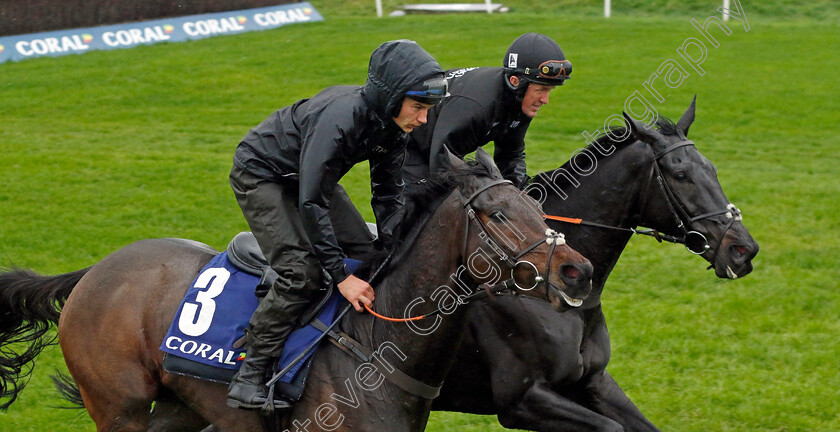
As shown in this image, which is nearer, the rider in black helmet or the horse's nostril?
the horse's nostril

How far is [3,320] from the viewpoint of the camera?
5.24m

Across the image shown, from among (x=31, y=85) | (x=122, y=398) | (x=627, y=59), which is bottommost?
(x=627, y=59)

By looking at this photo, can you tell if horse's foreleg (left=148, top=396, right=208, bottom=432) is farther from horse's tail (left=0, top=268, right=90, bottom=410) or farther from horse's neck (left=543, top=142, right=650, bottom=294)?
horse's neck (left=543, top=142, right=650, bottom=294)

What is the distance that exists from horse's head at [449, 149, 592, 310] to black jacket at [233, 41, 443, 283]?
0.45 metres

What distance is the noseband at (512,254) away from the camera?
3.46 metres

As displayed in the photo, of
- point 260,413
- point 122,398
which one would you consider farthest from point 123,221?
point 260,413

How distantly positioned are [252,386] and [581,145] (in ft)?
31.9

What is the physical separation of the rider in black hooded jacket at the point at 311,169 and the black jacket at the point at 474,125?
637 millimetres

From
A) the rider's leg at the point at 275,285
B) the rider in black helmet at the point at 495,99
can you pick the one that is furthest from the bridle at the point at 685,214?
the rider's leg at the point at 275,285

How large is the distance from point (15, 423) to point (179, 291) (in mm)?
2200

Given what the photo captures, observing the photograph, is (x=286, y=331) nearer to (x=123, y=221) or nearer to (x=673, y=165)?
(x=673, y=165)

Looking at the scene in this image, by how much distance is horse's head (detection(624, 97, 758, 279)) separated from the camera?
15.0 feet

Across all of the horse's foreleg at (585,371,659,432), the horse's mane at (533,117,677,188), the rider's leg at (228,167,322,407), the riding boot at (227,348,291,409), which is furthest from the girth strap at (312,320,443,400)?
the horse's mane at (533,117,677,188)

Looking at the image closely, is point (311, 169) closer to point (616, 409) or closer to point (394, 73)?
point (394, 73)
